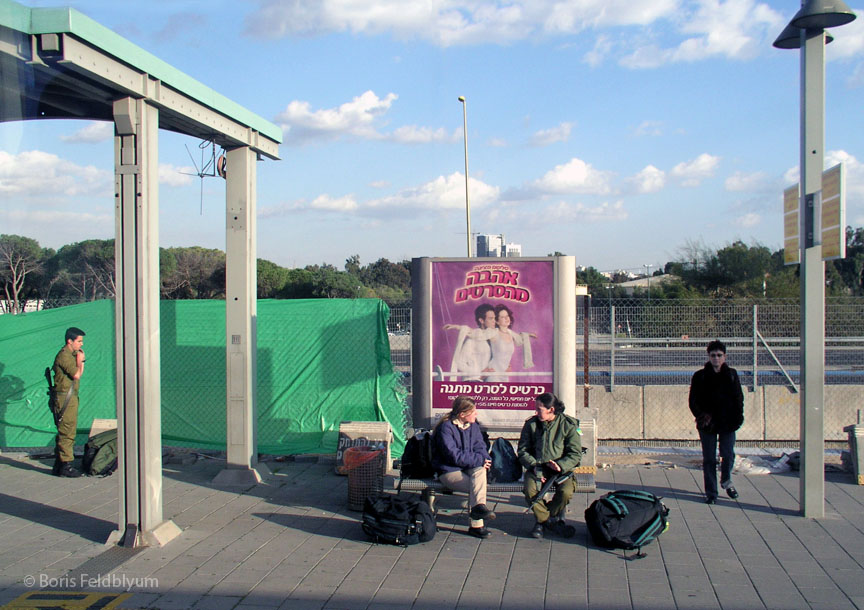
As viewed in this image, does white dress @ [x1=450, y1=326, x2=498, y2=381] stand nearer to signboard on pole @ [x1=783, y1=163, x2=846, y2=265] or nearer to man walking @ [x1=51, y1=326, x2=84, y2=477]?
signboard on pole @ [x1=783, y1=163, x2=846, y2=265]

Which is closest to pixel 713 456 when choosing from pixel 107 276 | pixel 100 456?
pixel 100 456

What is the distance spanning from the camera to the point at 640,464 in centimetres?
886

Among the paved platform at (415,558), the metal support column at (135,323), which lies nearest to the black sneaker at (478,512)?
the paved platform at (415,558)

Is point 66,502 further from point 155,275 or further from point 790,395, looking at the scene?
point 790,395

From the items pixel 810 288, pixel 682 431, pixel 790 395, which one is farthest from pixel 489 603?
pixel 790 395

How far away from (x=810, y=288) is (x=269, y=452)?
674 cm

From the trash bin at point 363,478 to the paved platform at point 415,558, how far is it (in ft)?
0.83

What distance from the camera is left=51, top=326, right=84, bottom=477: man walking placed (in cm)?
849

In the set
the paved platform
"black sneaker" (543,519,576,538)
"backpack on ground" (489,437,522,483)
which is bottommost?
the paved platform

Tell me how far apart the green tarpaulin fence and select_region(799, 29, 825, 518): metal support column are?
4847 millimetres

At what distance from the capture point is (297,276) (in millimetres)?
A: 28641

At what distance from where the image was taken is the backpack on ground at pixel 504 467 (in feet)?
21.9

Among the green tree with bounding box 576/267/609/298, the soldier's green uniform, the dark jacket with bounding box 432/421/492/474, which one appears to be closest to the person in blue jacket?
the dark jacket with bounding box 432/421/492/474

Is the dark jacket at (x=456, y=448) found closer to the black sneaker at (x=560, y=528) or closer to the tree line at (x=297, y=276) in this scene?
the black sneaker at (x=560, y=528)
